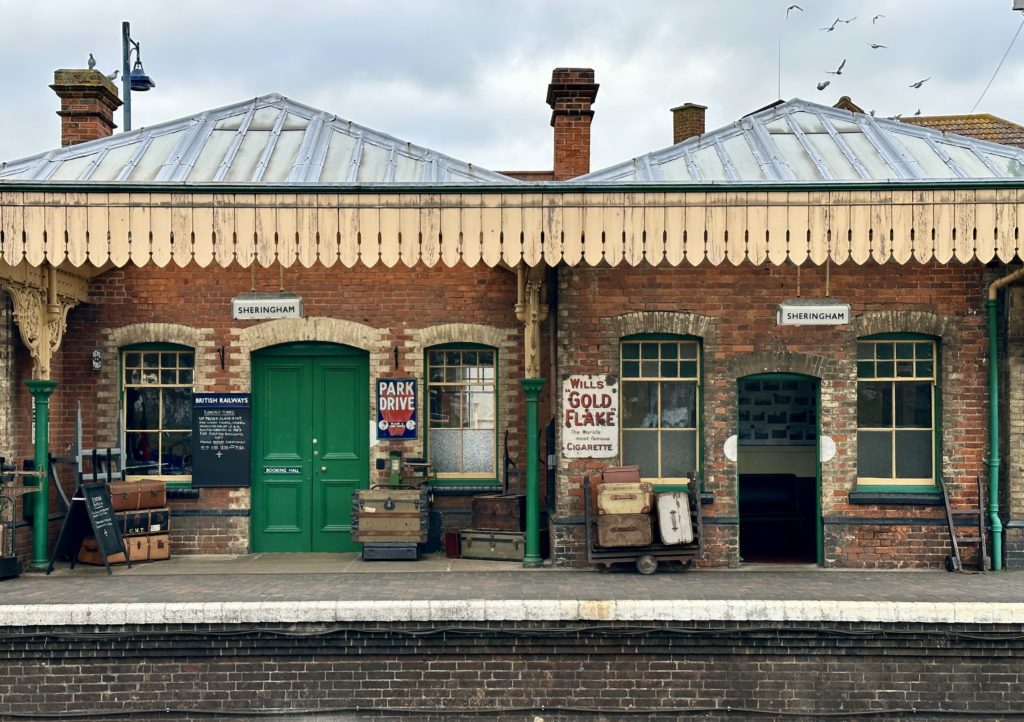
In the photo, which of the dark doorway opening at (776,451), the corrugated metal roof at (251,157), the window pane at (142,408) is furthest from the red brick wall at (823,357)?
the window pane at (142,408)

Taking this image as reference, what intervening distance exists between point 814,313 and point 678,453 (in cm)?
227

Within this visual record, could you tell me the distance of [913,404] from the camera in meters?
9.99

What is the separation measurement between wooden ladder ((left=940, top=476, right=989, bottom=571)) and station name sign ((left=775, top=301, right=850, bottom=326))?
2.60m

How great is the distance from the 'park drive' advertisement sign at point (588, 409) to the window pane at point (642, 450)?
27 centimetres

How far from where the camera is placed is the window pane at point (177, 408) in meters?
10.9

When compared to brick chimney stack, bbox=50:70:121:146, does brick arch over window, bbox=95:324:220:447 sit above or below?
below

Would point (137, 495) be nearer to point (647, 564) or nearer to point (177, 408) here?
point (177, 408)

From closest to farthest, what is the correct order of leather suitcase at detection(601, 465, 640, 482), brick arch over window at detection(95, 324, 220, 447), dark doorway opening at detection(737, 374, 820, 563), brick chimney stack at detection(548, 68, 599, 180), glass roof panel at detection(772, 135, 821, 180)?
glass roof panel at detection(772, 135, 821, 180)
leather suitcase at detection(601, 465, 640, 482)
brick arch over window at detection(95, 324, 220, 447)
brick chimney stack at detection(548, 68, 599, 180)
dark doorway opening at detection(737, 374, 820, 563)

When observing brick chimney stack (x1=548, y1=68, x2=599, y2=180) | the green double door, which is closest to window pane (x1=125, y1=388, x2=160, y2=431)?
the green double door

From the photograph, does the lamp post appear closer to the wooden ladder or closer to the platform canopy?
the platform canopy

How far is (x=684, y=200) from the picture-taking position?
326 inches

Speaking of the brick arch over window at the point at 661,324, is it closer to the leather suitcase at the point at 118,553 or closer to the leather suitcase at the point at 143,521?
the leather suitcase at the point at 143,521

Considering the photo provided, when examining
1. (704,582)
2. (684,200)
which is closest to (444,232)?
(684,200)

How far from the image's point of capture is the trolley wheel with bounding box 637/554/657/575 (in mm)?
9250
